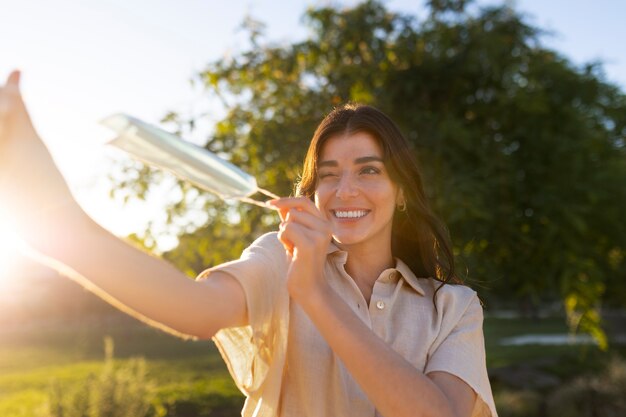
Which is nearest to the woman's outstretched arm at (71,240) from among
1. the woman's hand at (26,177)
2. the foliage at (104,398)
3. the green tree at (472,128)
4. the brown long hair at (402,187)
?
the woman's hand at (26,177)

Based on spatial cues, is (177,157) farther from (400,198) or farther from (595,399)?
(595,399)

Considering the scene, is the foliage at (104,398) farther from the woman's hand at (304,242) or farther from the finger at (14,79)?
the finger at (14,79)

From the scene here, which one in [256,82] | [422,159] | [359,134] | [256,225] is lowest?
[359,134]

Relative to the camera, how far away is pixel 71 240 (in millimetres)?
1496

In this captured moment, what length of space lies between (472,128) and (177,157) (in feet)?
19.4

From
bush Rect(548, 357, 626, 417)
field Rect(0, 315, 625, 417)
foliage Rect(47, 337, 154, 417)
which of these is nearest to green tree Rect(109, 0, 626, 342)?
field Rect(0, 315, 625, 417)

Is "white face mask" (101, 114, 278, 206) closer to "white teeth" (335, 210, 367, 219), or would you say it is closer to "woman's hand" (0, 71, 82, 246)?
"woman's hand" (0, 71, 82, 246)

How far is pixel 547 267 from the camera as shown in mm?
6965

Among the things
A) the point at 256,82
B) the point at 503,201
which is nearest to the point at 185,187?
the point at 256,82

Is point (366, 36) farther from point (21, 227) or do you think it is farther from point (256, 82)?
point (21, 227)

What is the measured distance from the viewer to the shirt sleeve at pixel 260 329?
6.72 ft

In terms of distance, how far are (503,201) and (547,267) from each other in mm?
722

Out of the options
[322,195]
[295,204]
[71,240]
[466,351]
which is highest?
[322,195]

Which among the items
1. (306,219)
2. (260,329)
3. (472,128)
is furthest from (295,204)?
(472,128)
